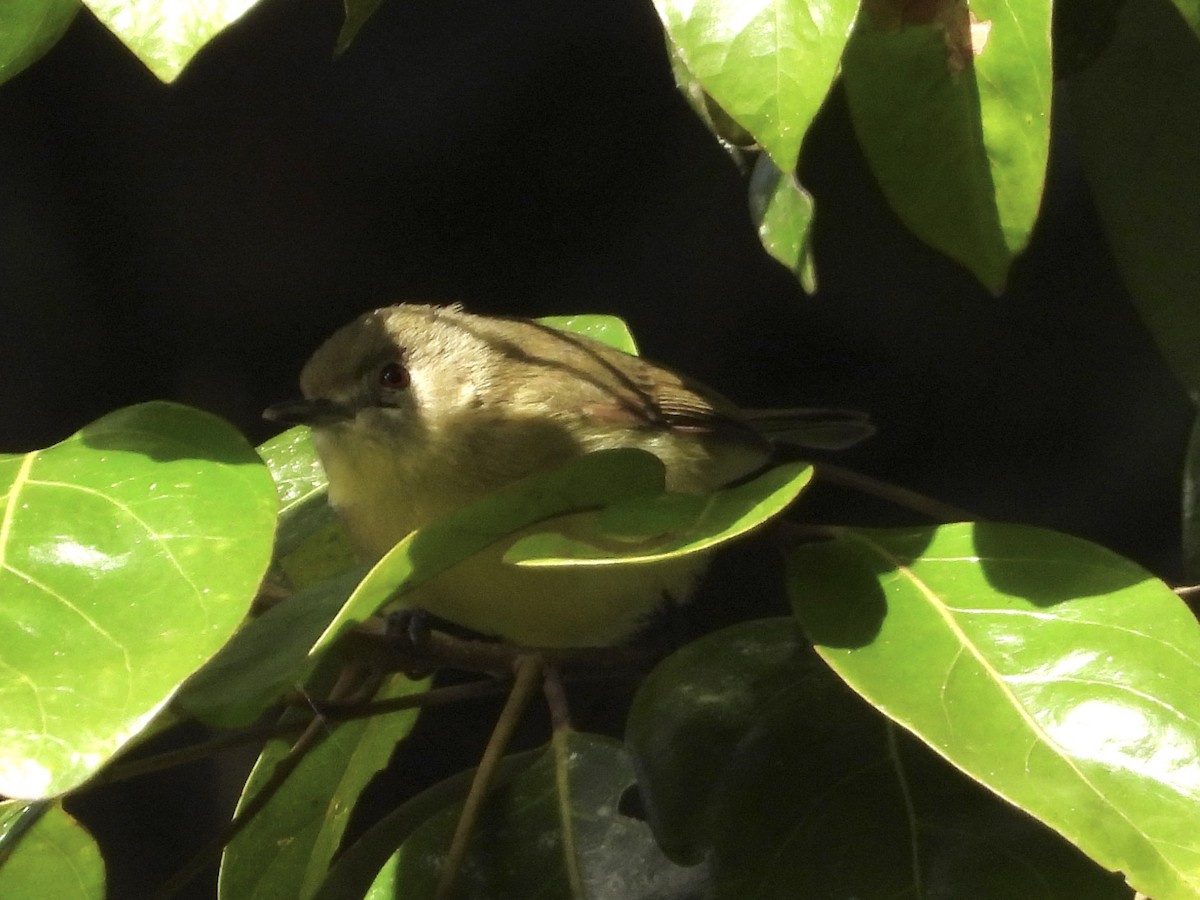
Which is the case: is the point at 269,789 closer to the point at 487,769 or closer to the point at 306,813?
the point at 487,769

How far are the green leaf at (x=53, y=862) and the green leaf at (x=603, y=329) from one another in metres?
0.82

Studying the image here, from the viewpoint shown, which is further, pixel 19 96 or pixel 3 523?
pixel 19 96

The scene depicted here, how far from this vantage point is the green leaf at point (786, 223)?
1210 mm

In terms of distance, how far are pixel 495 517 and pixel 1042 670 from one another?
0.38 metres

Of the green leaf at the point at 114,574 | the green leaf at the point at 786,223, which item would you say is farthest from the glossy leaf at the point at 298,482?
the green leaf at the point at 786,223

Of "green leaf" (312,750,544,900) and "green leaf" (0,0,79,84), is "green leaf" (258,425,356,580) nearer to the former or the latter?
"green leaf" (312,750,544,900)

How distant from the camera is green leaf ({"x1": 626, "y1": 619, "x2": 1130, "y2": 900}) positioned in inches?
34.9

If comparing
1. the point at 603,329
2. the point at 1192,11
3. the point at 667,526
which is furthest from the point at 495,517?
the point at 603,329

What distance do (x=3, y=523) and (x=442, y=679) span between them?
1656mm

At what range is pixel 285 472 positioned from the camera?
5.32 ft

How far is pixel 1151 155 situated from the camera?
4.02ft

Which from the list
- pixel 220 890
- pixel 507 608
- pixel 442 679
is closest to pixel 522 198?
pixel 442 679

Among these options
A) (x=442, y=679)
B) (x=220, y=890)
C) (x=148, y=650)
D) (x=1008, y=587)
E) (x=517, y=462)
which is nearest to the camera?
(x=148, y=650)

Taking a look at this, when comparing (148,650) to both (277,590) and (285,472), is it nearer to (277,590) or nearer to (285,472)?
(277,590)
